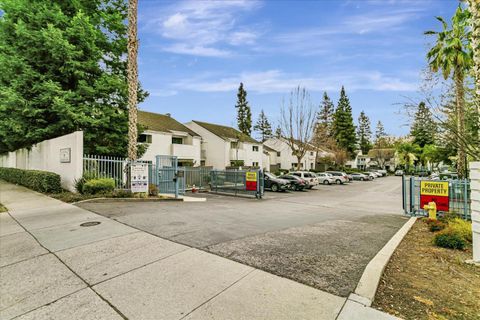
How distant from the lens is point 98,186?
10.8 m

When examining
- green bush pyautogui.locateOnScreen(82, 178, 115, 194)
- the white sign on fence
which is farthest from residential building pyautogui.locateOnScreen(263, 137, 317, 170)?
green bush pyautogui.locateOnScreen(82, 178, 115, 194)

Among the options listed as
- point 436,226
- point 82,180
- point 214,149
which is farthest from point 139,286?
point 214,149

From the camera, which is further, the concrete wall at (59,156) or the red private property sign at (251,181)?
the red private property sign at (251,181)

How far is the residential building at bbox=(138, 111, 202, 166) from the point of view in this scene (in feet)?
79.6

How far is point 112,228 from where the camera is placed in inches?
247

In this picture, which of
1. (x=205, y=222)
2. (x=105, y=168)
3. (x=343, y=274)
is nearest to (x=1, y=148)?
(x=105, y=168)

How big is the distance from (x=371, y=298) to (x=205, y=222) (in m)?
4.94

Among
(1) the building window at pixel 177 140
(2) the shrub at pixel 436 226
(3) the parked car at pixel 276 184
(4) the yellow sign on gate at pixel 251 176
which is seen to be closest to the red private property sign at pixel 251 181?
(4) the yellow sign on gate at pixel 251 176

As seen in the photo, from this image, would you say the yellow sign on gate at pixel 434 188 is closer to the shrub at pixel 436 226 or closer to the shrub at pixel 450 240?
the shrub at pixel 436 226

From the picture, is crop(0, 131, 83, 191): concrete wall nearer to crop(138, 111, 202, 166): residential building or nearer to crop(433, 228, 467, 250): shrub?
crop(138, 111, 202, 166): residential building

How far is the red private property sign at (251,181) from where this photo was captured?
1626cm

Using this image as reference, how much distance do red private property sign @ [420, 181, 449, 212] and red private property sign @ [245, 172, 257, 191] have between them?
363 inches

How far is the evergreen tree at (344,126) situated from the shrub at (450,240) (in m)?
51.9

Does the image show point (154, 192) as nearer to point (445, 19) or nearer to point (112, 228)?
point (112, 228)
